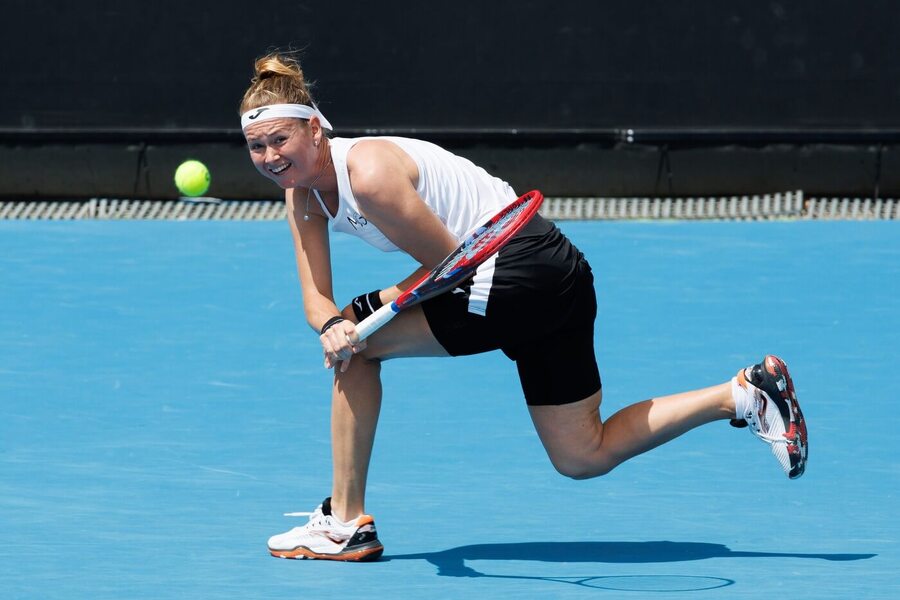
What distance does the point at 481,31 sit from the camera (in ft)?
37.0

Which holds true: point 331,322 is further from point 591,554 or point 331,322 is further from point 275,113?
point 591,554

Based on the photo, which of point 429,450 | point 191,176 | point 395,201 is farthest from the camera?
point 191,176

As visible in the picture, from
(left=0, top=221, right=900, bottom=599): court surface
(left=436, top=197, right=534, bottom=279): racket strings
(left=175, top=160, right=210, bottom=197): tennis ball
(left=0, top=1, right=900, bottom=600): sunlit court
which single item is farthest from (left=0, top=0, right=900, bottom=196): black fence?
(left=436, top=197, right=534, bottom=279): racket strings

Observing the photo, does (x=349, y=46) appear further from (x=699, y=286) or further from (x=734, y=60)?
(x=699, y=286)

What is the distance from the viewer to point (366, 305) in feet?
14.5

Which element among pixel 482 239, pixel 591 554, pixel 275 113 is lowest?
pixel 591 554

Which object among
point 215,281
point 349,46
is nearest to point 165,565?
point 215,281

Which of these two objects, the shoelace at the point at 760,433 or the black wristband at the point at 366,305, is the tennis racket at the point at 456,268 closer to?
the black wristband at the point at 366,305

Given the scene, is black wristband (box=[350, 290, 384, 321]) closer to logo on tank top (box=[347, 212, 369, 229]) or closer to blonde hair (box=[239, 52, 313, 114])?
logo on tank top (box=[347, 212, 369, 229])

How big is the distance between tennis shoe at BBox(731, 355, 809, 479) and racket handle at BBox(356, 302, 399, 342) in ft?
3.26

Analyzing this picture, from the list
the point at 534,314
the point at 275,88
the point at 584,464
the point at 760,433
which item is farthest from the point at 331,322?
the point at 760,433

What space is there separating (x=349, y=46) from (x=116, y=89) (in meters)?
1.72

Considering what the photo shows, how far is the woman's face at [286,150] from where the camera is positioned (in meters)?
4.20

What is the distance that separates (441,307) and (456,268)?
0.61ft
